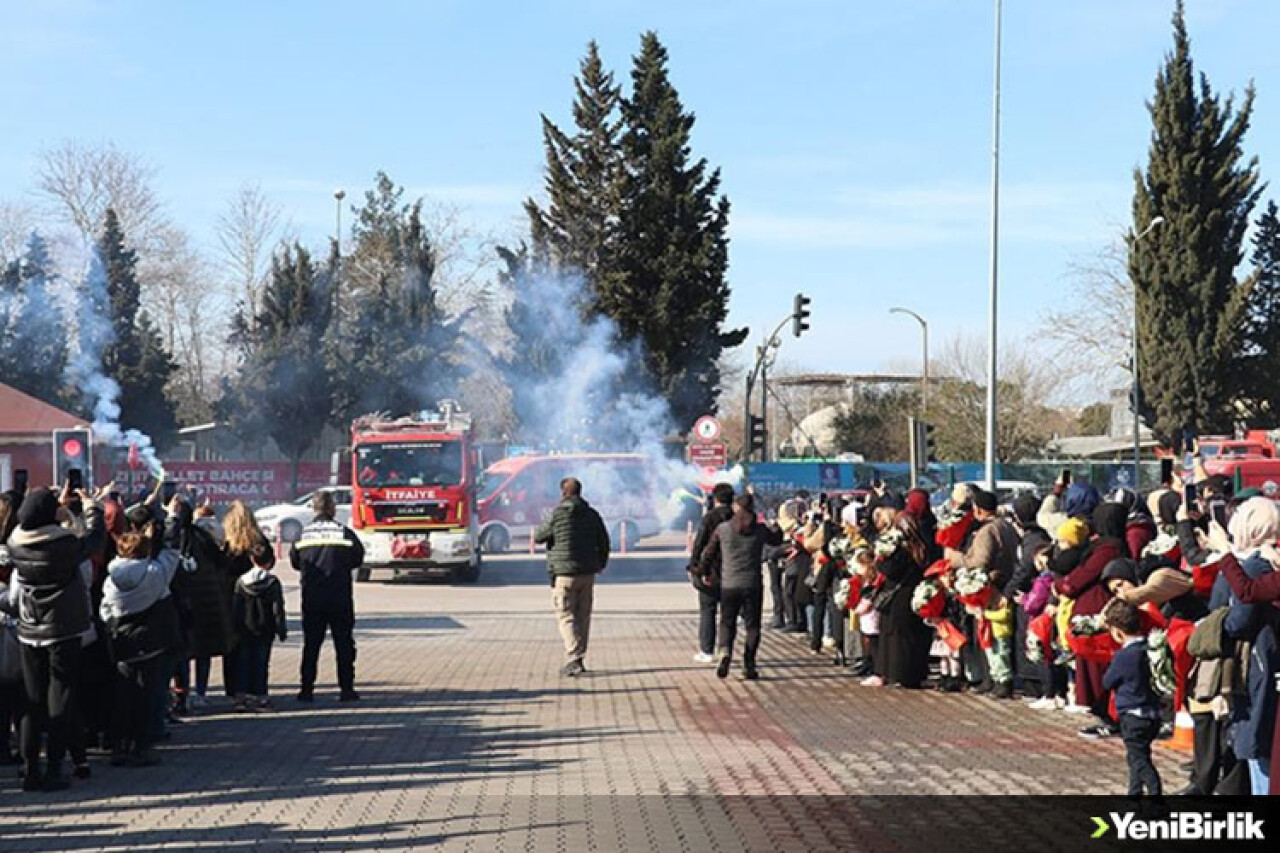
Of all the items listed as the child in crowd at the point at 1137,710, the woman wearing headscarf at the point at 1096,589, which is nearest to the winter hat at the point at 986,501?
the woman wearing headscarf at the point at 1096,589

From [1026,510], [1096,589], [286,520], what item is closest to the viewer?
[1096,589]

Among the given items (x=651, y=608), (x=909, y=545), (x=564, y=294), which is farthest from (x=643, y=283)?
(x=909, y=545)

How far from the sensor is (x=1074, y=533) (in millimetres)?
12547

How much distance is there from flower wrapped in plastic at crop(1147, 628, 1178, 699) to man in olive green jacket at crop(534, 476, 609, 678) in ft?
26.6

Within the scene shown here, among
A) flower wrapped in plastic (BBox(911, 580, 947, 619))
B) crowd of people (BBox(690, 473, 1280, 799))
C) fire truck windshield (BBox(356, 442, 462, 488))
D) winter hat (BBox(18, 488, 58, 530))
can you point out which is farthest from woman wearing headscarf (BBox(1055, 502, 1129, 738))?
fire truck windshield (BBox(356, 442, 462, 488))

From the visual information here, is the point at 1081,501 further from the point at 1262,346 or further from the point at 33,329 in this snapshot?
the point at 1262,346

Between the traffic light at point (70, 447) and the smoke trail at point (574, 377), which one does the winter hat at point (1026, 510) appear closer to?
the traffic light at point (70, 447)

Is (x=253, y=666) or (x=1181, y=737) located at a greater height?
(x=253, y=666)

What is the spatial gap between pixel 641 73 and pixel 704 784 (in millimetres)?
51896

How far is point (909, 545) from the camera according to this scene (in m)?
15.5

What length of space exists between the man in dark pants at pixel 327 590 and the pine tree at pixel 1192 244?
4942 cm

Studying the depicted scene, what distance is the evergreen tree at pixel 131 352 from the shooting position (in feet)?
170

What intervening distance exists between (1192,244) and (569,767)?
172ft

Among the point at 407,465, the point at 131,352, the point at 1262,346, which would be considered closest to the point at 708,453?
the point at 407,465
